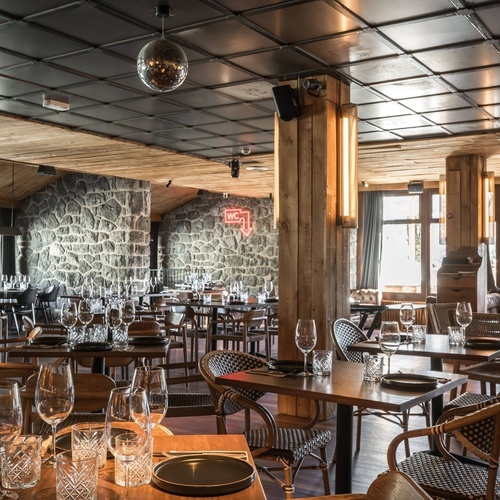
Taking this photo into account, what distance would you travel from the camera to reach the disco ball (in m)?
3.66

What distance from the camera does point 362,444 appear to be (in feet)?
16.0

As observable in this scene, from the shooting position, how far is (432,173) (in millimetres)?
11203

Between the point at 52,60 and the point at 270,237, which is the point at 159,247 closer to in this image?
the point at 270,237

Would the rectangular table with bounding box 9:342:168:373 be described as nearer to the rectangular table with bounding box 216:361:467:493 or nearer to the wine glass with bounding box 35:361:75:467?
the rectangular table with bounding box 216:361:467:493

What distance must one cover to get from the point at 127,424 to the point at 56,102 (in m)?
5.19

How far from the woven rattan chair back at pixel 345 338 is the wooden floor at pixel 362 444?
30 centimetres

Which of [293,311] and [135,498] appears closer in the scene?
[135,498]

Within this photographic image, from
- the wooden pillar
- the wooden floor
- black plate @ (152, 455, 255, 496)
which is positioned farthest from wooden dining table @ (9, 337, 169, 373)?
black plate @ (152, 455, 255, 496)

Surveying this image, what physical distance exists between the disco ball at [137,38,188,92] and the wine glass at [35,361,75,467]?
2312mm

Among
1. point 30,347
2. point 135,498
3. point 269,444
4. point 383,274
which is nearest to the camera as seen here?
point 135,498

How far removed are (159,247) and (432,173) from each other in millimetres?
8127

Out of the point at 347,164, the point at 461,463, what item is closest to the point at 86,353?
the point at 461,463

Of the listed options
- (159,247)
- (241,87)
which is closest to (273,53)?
(241,87)

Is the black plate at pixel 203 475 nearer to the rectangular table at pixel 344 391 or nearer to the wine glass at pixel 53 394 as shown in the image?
the wine glass at pixel 53 394
